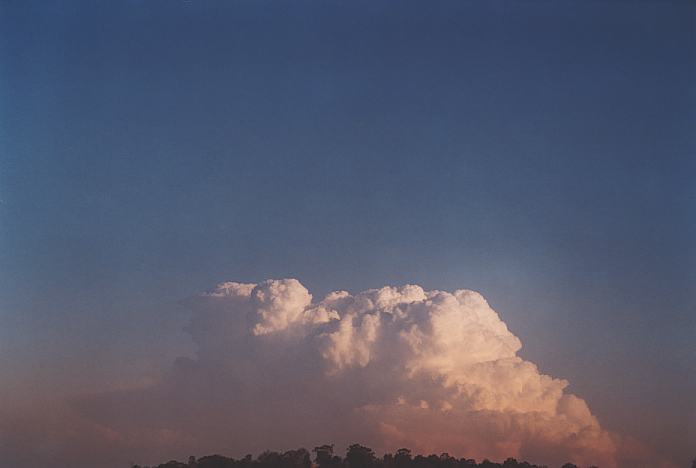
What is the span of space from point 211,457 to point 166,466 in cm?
330

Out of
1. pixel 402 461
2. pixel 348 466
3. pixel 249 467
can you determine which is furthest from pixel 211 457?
pixel 402 461

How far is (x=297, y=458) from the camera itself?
2111 inches

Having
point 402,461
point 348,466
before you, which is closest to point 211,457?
point 348,466

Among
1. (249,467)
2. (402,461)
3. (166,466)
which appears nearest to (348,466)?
(402,461)

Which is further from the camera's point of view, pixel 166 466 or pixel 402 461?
pixel 402 461

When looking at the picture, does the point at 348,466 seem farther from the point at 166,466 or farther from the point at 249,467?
the point at 166,466

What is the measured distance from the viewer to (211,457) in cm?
5309

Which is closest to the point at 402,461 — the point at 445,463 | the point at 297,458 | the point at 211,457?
the point at 445,463

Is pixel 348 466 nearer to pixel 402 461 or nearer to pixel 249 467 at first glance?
pixel 402 461

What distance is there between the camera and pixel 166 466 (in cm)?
5091

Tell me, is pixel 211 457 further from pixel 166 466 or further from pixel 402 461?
pixel 402 461

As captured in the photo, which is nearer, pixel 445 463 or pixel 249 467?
pixel 249 467

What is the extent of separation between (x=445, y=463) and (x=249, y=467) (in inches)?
539

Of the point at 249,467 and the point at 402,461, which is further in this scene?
the point at 402,461
